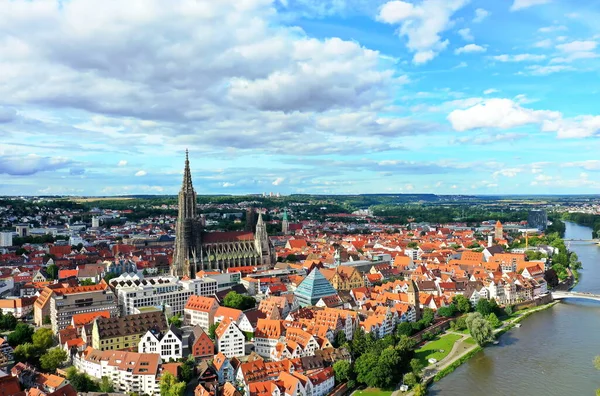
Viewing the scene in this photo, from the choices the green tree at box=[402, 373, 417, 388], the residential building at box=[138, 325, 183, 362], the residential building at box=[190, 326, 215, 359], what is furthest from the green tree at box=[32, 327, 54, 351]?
the green tree at box=[402, 373, 417, 388]

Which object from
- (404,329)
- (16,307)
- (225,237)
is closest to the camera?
(404,329)

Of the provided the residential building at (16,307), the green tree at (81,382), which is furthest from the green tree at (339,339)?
the residential building at (16,307)

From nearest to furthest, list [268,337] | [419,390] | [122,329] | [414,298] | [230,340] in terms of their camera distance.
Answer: [419,390]
[230,340]
[122,329]
[268,337]
[414,298]

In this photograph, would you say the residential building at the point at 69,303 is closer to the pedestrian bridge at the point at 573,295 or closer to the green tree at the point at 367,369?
the green tree at the point at 367,369

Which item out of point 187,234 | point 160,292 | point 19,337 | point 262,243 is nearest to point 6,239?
point 187,234

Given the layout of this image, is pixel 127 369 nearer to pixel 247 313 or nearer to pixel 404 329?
pixel 247 313

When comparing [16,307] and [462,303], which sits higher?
[16,307]
